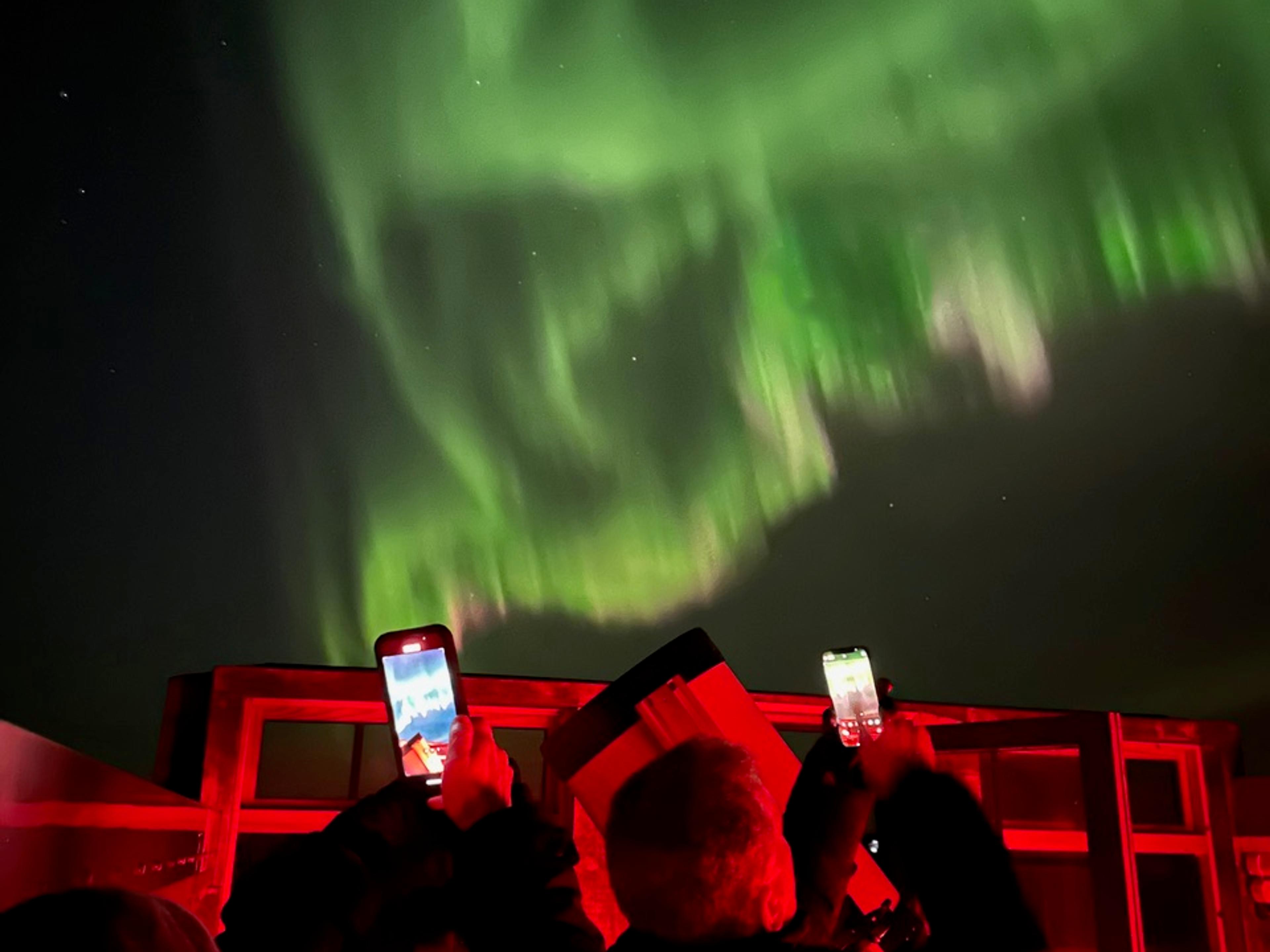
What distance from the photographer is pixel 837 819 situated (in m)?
1.98

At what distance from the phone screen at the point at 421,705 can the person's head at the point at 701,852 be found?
70 cm

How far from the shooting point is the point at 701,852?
1.28m

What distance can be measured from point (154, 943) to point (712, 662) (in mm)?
1574

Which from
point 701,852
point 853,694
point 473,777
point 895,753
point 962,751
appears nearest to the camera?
point 701,852

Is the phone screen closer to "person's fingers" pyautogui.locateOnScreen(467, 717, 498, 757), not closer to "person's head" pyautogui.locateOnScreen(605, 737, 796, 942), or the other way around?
"person's fingers" pyautogui.locateOnScreen(467, 717, 498, 757)

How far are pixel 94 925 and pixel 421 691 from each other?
1.29m

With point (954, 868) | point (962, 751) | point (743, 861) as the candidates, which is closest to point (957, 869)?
point (954, 868)

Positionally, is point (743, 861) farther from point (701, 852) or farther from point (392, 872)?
point (392, 872)

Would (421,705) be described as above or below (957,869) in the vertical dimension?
above

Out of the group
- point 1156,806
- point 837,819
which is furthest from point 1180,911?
point 837,819

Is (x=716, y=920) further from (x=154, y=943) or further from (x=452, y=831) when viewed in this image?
(x=154, y=943)

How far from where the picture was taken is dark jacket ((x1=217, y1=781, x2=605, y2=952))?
127 cm

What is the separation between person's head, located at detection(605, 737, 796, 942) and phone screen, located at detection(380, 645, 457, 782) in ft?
2.28

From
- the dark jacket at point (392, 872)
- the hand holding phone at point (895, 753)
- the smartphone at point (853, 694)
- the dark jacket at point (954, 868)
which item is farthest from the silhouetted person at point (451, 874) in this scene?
the smartphone at point (853, 694)
